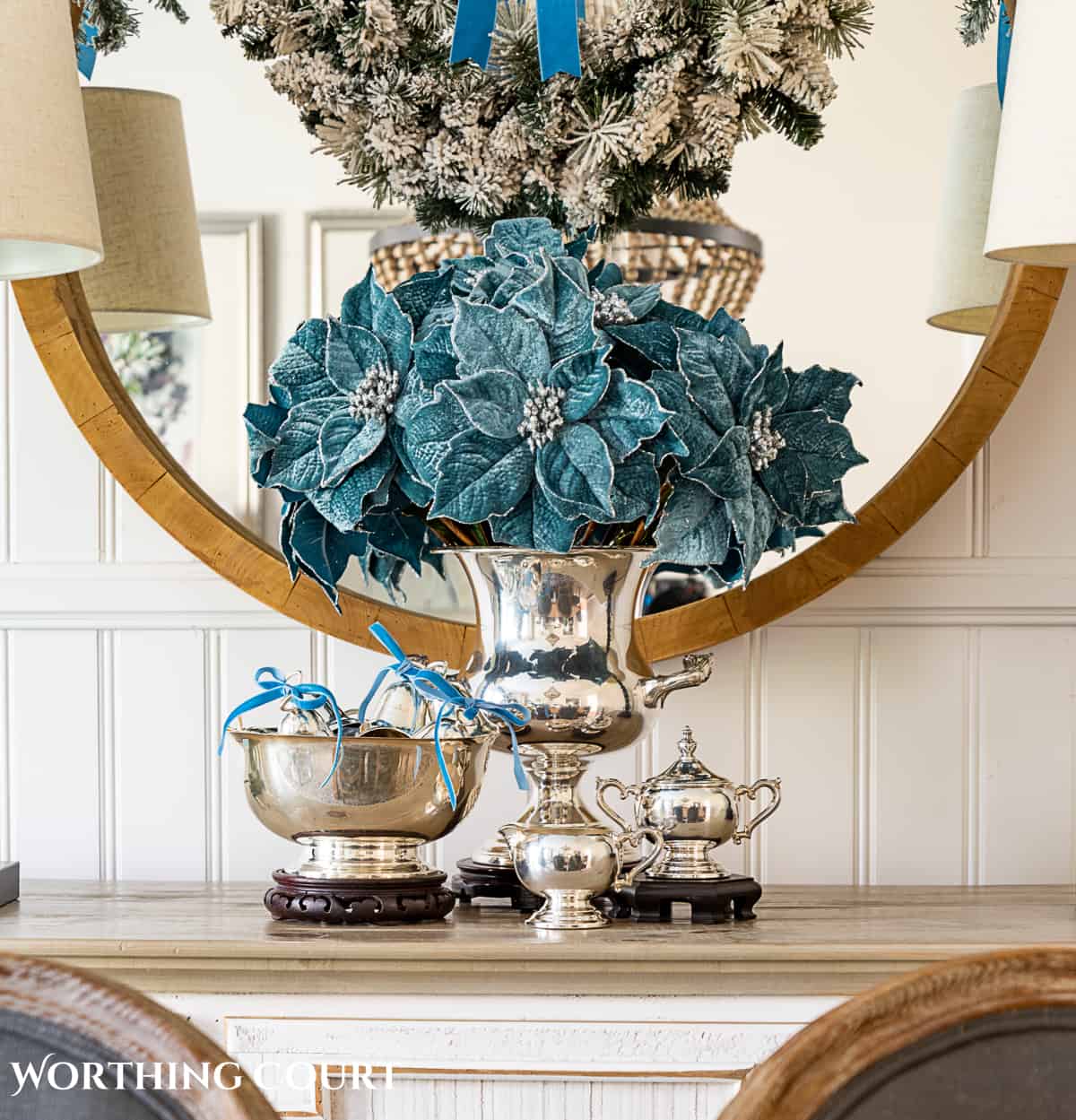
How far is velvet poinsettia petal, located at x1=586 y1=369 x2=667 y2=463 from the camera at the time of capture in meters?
1.02

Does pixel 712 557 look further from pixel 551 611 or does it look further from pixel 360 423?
pixel 360 423

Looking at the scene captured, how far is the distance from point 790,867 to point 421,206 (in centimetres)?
71

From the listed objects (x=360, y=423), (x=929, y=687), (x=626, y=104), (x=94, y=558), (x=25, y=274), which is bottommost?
(x=929, y=687)

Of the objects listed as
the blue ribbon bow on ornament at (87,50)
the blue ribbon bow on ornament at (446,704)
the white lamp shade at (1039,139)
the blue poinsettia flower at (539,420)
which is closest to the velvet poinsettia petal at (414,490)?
the blue poinsettia flower at (539,420)

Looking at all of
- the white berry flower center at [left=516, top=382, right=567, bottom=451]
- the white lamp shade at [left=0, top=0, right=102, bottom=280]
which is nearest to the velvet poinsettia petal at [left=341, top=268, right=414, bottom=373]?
the white berry flower center at [left=516, top=382, right=567, bottom=451]

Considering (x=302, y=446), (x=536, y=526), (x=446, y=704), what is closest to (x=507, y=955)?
(x=446, y=704)

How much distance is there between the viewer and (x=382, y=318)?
42.8 inches

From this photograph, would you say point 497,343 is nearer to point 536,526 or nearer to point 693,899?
point 536,526

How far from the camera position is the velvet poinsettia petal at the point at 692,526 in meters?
1.07

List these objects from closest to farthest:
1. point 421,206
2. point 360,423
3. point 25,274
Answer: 1. point 360,423
2. point 25,274
3. point 421,206

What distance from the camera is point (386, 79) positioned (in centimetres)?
128

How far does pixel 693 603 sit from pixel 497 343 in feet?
1.35

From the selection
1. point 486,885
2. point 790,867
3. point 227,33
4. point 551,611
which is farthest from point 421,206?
point 790,867

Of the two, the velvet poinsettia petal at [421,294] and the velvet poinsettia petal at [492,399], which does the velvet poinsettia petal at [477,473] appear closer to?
the velvet poinsettia petal at [492,399]
